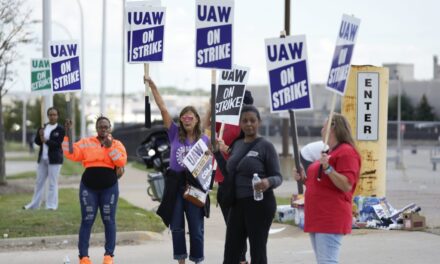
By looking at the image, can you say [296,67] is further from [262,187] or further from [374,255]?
[374,255]

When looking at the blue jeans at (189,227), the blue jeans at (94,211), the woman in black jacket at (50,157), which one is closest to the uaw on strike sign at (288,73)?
the blue jeans at (189,227)

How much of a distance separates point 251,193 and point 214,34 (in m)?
1.94

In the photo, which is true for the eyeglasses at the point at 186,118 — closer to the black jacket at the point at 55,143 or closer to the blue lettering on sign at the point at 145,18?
the blue lettering on sign at the point at 145,18

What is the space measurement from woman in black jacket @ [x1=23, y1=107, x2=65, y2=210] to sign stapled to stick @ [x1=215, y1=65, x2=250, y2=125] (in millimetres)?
5496

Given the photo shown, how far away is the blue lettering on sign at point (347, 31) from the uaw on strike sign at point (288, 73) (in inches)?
28.5

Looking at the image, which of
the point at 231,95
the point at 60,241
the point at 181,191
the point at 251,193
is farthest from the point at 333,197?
the point at 60,241

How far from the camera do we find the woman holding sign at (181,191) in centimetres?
1017

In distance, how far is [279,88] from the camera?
31.0 feet

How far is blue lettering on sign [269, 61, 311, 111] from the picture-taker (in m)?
9.29

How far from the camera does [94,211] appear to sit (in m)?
11.1

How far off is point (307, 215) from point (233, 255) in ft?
4.00

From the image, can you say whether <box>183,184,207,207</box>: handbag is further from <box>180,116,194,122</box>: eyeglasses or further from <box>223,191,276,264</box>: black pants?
<box>223,191,276,264</box>: black pants

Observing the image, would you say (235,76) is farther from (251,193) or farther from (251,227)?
(251,227)

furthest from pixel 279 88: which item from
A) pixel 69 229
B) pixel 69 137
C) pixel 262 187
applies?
pixel 69 229
